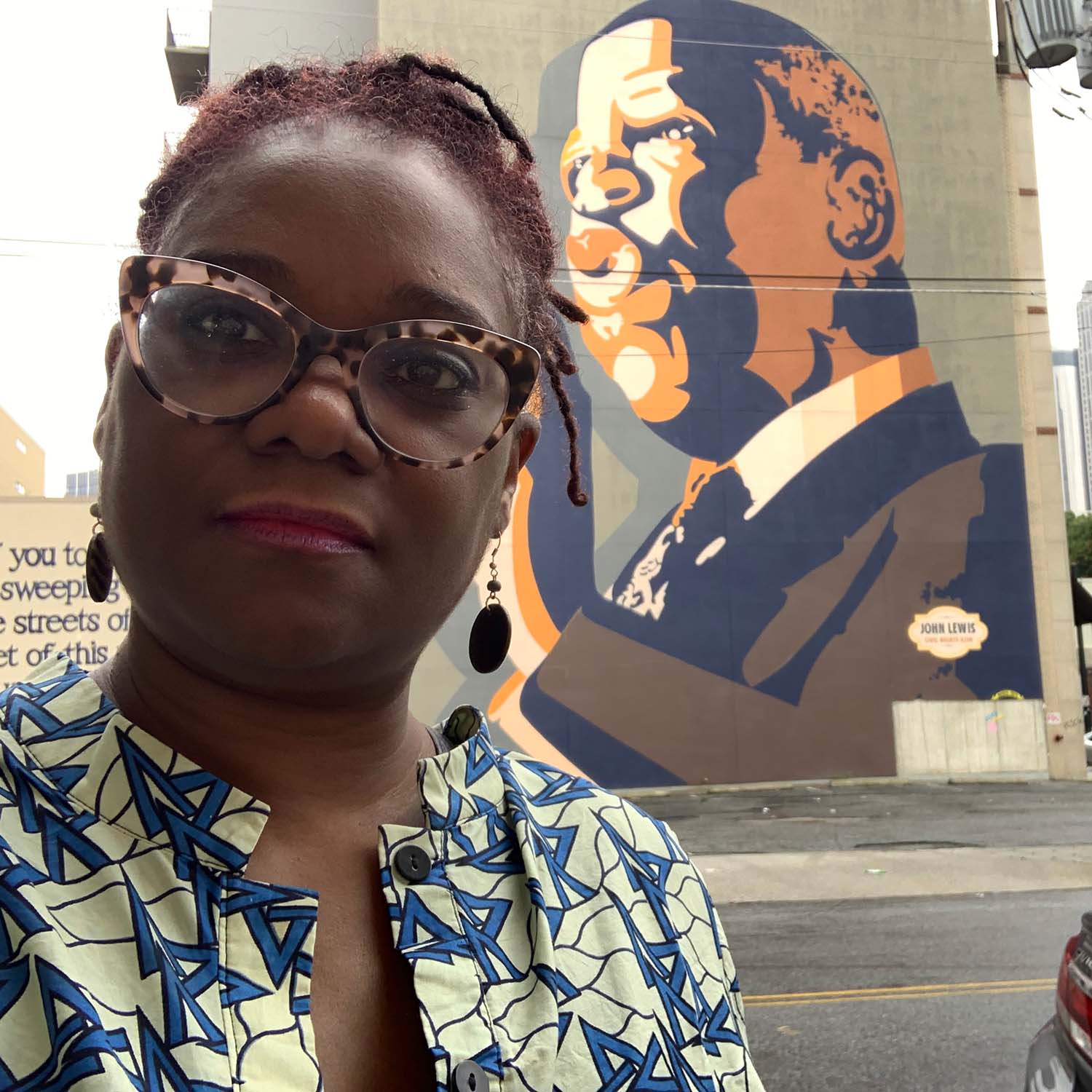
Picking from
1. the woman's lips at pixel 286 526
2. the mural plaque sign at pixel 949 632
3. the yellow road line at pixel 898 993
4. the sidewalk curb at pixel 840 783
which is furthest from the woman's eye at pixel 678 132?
the woman's lips at pixel 286 526

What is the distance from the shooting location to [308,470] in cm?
97

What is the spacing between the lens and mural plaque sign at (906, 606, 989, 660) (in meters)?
14.9

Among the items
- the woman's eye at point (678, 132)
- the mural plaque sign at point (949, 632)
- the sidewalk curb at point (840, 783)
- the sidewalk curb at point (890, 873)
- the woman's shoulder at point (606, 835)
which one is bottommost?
the sidewalk curb at point (840, 783)

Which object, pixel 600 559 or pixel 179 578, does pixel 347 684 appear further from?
pixel 600 559

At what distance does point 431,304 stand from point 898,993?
505 centimetres

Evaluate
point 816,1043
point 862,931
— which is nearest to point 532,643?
point 862,931

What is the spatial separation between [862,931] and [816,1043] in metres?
2.24

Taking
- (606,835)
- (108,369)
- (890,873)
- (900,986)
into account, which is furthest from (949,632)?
(108,369)

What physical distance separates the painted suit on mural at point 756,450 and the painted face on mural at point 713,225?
0.03 m

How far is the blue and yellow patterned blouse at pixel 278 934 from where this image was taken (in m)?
0.82

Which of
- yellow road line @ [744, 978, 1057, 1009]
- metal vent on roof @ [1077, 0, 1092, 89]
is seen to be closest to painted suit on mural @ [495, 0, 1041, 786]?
metal vent on roof @ [1077, 0, 1092, 89]

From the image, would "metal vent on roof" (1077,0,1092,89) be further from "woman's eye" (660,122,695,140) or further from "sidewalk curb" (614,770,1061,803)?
"sidewalk curb" (614,770,1061,803)

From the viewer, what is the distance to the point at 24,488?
22.8 metres

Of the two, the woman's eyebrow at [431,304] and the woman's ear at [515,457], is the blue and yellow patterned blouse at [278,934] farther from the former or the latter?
the woman's eyebrow at [431,304]
